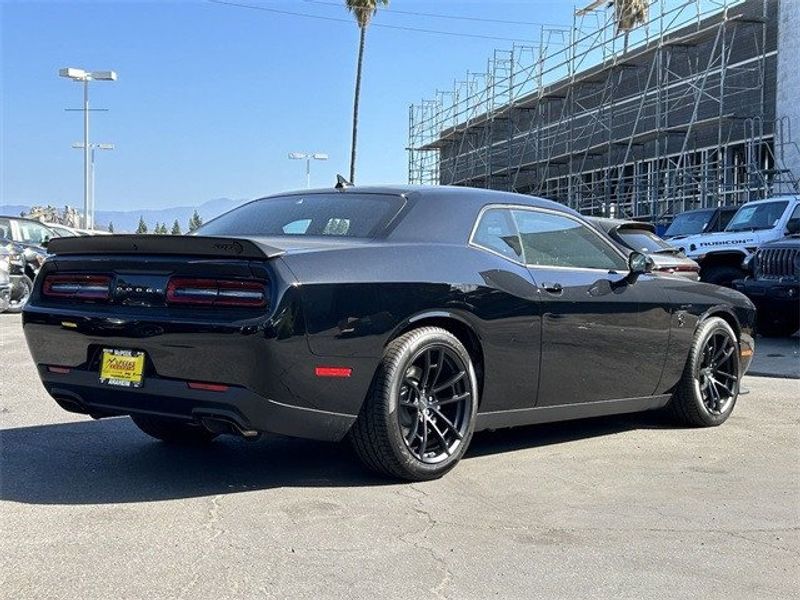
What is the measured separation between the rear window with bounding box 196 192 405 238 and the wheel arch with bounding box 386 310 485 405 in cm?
49

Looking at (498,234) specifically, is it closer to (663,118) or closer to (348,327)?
(348,327)

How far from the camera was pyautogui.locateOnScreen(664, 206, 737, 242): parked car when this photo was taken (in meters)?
15.3

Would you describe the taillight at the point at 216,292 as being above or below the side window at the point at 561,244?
below

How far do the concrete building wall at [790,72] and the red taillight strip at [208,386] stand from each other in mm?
16989

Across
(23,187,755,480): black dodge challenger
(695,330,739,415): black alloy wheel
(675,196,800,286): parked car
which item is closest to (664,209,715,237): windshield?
(675,196,800,286): parked car

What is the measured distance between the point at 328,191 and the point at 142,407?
68.5 inches

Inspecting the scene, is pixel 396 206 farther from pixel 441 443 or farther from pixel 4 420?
pixel 4 420

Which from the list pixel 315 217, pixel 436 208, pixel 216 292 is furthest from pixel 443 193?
pixel 216 292

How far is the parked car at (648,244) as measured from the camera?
32.8ft

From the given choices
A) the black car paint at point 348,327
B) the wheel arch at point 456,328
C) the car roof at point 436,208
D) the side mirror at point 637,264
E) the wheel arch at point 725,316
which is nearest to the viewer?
the black car paint at point 348,327

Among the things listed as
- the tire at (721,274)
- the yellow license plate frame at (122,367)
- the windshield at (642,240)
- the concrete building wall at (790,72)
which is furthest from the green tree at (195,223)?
the concrete building wall at (790,72)

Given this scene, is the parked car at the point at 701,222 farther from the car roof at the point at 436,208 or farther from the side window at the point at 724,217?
the car roof at the point at 436,208

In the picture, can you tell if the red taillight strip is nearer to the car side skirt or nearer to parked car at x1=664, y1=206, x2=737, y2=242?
the car side skirt

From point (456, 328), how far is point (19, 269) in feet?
38.6
